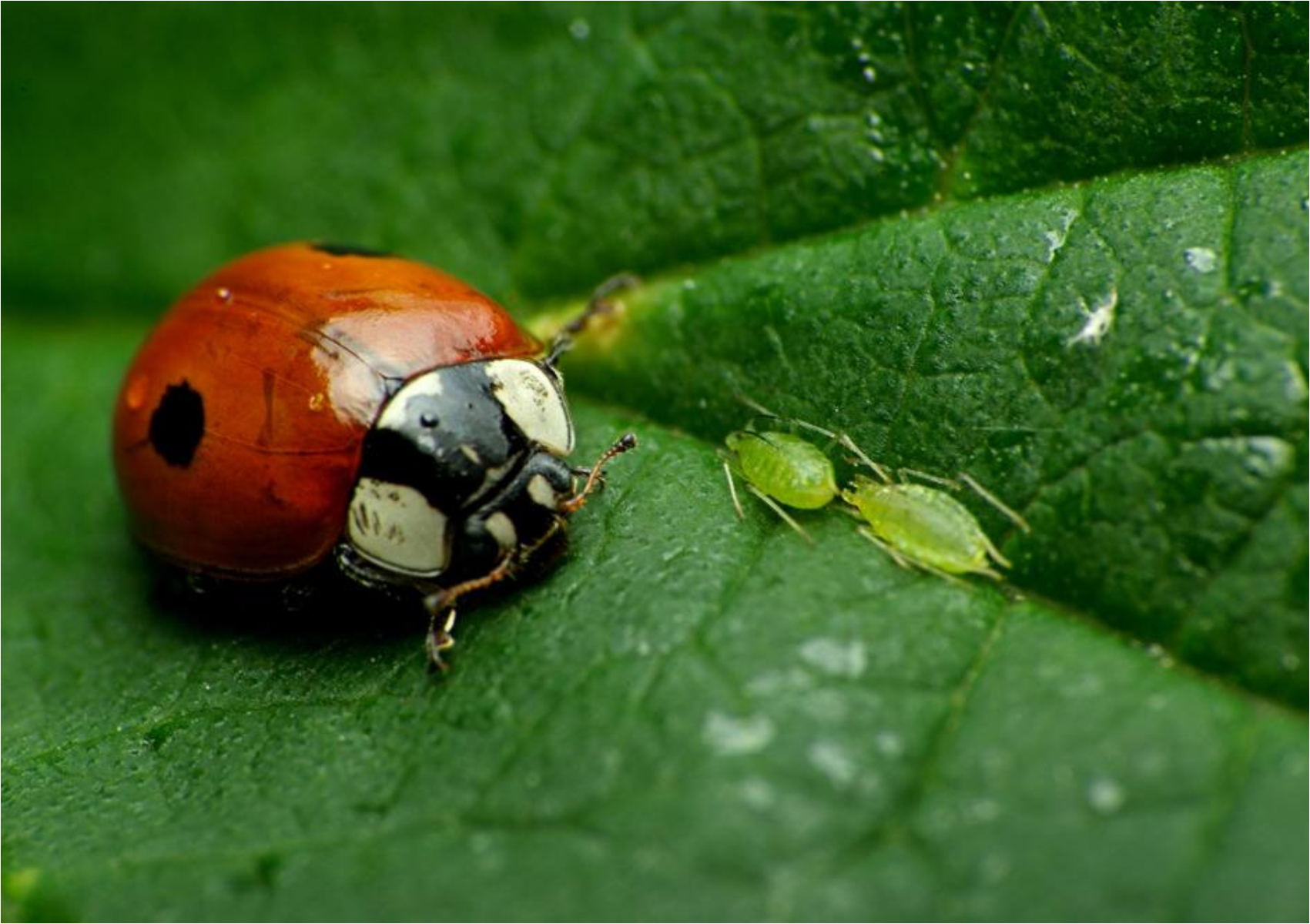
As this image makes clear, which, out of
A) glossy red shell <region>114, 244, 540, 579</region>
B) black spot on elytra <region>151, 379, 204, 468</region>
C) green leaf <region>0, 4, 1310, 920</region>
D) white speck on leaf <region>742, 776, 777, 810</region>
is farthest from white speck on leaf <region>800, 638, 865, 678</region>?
black spot on elytra <region>151, 379, 204, 468</region>

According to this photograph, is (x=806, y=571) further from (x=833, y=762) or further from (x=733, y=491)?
(x=833, y=762)

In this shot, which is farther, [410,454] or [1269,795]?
[410,454]

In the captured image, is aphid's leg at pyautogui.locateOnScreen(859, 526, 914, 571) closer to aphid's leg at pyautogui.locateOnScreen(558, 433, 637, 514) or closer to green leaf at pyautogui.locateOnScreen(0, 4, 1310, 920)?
green leaf at pyautogui.locateOnScreen(0, 4, 1310, 920)

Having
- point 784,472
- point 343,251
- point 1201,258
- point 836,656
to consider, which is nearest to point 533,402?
point 784,472

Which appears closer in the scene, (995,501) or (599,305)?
(995,501)

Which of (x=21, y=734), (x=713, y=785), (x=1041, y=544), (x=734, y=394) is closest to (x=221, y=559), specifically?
(x=21, y=734)

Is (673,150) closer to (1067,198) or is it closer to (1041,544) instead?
(1067,198)
